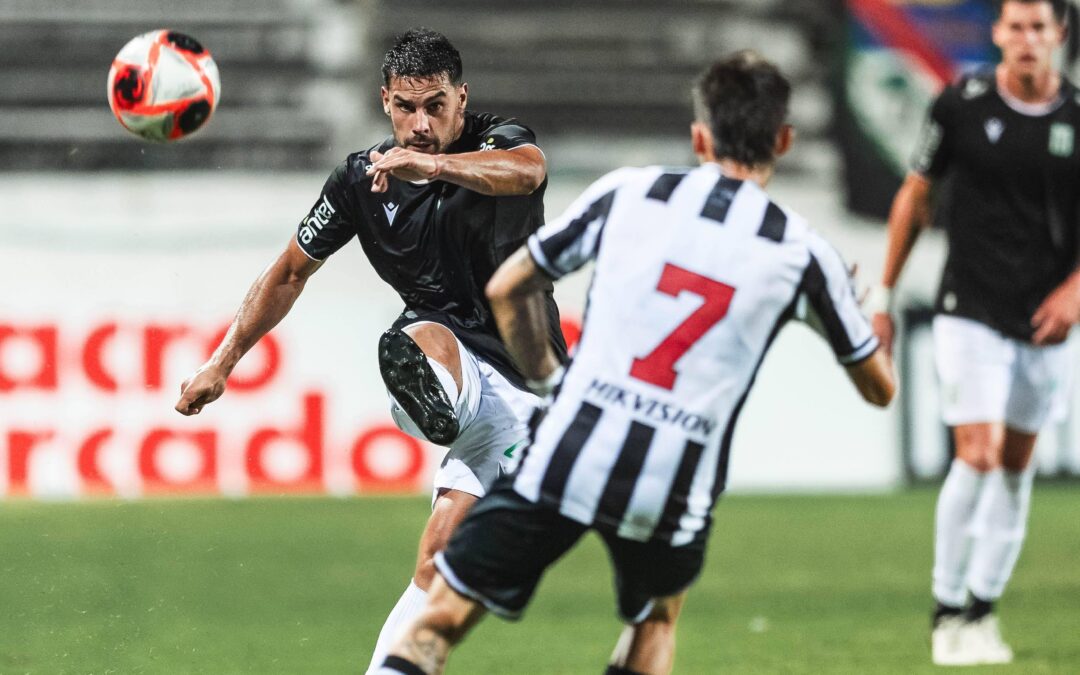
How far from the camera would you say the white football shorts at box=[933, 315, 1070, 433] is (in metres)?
6.44

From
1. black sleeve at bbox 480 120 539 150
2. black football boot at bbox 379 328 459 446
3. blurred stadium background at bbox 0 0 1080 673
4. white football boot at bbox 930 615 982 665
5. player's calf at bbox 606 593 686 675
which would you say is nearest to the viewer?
player's calf at bbox 606 593 686 675

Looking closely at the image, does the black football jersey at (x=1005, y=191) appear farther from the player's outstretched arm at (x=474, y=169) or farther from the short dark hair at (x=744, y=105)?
the short dark hair at (x=744, y=105)

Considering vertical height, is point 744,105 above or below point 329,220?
above

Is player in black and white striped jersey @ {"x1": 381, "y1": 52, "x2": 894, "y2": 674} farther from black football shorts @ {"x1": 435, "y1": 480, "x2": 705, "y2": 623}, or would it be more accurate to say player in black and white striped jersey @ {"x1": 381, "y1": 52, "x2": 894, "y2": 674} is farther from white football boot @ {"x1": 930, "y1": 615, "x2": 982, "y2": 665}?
white football boot @ {"x1": 930, "y1": 615, "x2": 982, "y2": 665}

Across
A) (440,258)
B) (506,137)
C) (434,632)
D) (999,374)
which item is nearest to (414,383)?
(440,258)

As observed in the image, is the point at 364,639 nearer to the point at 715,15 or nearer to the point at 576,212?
the point at 576,212

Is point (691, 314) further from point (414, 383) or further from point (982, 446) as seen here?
point (982, 446)

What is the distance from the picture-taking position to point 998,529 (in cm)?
645

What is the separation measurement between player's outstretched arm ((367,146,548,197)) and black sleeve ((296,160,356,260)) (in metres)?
0.33

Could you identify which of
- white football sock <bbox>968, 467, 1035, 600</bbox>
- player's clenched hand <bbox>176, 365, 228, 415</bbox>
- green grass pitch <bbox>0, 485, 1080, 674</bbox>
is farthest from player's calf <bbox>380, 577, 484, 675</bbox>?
white football sock <bbox>968, 467, 1035, 600</bbox>

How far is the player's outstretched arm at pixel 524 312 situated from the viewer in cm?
392

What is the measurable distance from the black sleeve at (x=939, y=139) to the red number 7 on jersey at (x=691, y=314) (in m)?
3.05

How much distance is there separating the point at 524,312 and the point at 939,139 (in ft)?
9.98

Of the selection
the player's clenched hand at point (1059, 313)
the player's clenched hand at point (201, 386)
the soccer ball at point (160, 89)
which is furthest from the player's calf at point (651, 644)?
the player's clenched hand at point (1059, 313)
